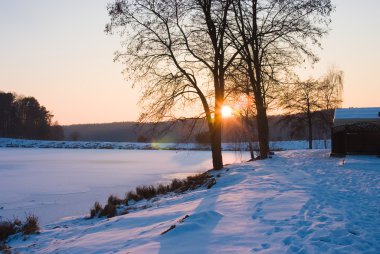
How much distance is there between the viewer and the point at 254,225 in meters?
7.43

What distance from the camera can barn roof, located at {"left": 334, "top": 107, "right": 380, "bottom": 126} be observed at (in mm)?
23125

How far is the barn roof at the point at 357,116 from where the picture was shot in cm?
2312

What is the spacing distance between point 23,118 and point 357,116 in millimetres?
96189

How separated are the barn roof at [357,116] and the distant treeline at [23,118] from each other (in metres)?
89.2

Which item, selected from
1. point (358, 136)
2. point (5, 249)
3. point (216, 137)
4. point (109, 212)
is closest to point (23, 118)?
point (216, 137)

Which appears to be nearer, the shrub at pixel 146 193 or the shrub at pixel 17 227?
the shrub at pixel 17 227

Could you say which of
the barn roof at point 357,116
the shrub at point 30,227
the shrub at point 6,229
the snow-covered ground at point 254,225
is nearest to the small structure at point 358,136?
the barn roof at point 357,116

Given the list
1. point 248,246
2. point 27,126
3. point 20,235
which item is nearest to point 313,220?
point 248,246

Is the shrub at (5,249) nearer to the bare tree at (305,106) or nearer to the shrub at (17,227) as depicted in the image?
the shrub at (17,227)

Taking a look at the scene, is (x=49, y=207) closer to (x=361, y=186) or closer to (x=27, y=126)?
(x=361, y=186)

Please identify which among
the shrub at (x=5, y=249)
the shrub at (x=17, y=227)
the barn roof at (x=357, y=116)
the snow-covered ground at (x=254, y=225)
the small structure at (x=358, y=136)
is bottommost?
the shrub at (x=5, y=249)

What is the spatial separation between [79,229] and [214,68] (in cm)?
1063

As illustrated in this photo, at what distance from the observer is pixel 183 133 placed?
1975 cm

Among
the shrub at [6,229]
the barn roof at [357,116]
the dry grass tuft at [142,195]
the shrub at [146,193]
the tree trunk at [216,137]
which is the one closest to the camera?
the shrub at [6,229]
